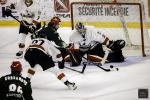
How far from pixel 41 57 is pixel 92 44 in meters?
0.51

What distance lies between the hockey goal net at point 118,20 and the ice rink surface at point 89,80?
0.45 feet

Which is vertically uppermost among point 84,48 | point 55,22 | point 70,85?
point 55,22

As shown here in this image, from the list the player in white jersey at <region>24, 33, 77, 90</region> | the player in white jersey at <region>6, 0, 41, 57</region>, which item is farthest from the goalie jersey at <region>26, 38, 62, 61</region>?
the player in white jersey at <region>6, 0, 41, 57</region>

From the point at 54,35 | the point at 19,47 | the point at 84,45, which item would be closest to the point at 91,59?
the point at 84,45

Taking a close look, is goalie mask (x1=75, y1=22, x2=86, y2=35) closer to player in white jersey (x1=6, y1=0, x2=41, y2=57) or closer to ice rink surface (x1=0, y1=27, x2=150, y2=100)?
ice rink surface (x1=0, y1=27, x2=150, y2=100)

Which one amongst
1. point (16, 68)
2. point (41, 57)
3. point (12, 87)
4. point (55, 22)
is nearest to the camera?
point (12, 87)

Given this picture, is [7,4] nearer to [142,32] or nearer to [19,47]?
[19,47]

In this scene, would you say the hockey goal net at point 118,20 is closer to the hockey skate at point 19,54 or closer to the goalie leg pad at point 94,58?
the goalie leg pad at point 94,58

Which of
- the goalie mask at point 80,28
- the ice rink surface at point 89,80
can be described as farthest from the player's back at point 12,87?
the goalie mask at point 80,28

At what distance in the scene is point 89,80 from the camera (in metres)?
4.06

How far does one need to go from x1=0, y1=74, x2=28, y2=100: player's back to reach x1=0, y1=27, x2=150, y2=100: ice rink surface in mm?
389

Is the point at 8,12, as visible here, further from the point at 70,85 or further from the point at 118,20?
the point at 118,20

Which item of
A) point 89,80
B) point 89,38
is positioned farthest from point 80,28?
point 89,80

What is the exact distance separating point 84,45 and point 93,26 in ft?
0.67
